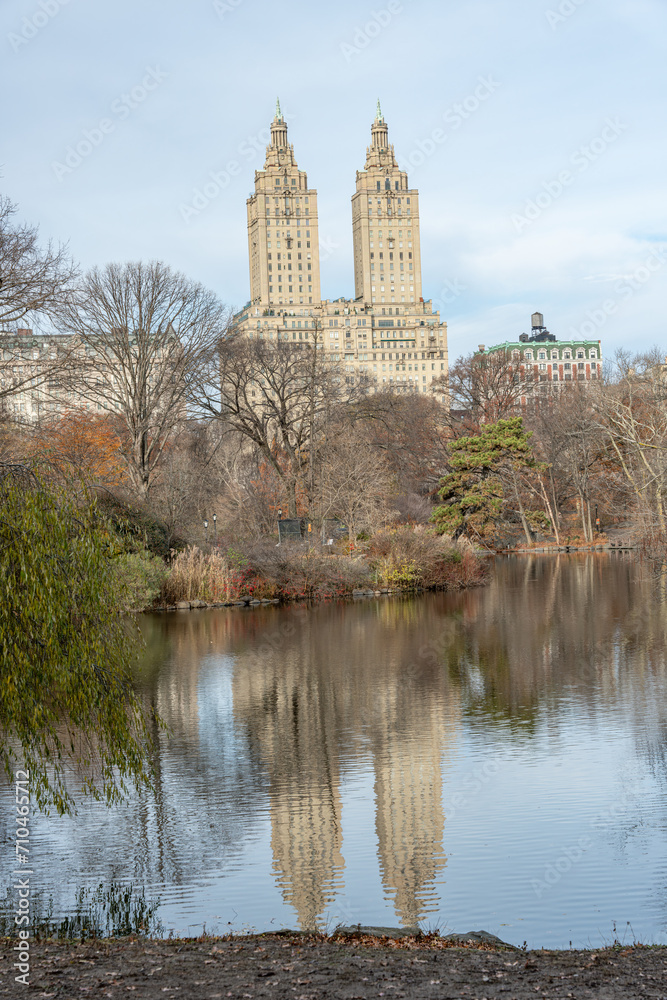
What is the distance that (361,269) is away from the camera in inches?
6688

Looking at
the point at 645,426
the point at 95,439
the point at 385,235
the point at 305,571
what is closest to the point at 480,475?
the point at 645,426

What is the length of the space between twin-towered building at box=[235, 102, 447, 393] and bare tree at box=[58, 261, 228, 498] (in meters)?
110

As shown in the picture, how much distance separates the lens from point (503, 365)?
65.9m

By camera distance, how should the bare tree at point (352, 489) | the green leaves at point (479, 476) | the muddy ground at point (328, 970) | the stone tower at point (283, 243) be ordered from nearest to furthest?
the muddy ground at point (328, 970), the bare tree at point (352, 489), the green leaves at point (479, 476), the stone tower at point (283, 243)

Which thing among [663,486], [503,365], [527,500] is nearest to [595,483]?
[527,500]

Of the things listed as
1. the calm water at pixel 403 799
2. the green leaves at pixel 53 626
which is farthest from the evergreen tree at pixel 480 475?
the green leaves at pixel 53 626

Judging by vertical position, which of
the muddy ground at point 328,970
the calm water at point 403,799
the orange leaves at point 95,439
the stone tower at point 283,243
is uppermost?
the stone tower at point 283,243

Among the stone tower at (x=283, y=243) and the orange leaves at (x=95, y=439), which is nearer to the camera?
the orange leaves at (x=95, y=439)

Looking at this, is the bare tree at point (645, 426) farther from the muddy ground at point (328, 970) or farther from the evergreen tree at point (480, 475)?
the muddy ground at point (328, 970)

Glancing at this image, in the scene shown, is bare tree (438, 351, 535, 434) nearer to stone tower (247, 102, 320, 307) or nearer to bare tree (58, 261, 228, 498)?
bare tree (58, 261, 228, 498)

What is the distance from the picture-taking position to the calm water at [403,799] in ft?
26.4

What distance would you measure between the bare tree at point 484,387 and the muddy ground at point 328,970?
57.2 meters

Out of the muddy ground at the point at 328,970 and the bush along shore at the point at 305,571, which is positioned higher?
the bush along shore at the point at 305,571

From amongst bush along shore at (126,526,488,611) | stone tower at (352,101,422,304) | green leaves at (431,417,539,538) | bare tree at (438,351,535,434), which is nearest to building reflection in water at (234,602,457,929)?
bush along shore at (126,526,488,611)
